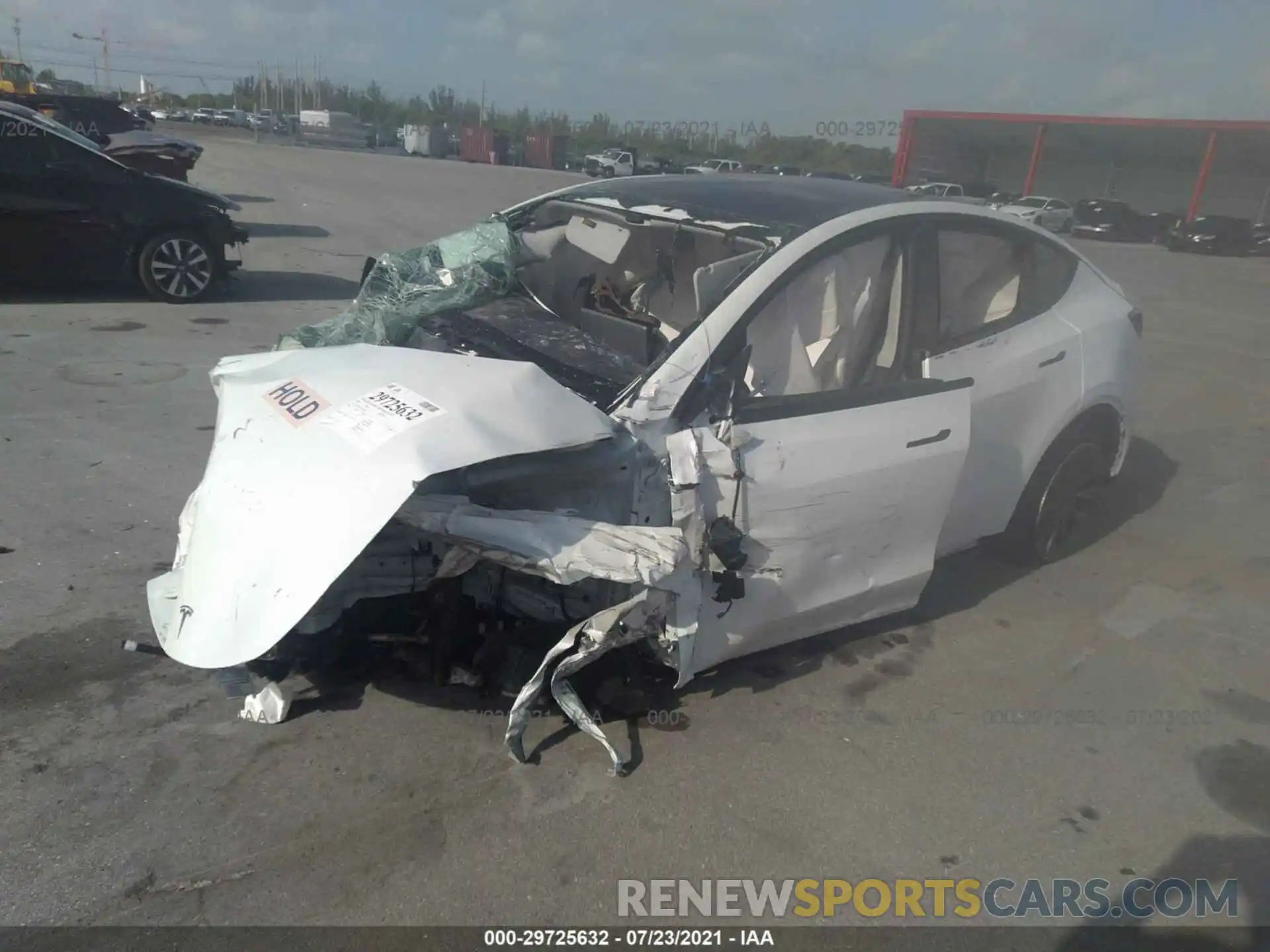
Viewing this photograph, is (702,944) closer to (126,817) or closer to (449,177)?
(126,817)

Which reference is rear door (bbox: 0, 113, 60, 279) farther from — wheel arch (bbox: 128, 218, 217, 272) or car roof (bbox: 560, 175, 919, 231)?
car roof (bbox: 560, 175, 919, 231)

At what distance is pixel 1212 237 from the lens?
29.9 metres

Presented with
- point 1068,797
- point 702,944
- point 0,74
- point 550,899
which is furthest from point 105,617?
point 0,74

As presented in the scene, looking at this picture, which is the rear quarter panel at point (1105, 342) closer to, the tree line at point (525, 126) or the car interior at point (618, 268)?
the car interior at point (618, 268)

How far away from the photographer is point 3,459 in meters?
5.17

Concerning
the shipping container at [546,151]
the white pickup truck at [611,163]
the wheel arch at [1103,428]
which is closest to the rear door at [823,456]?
the wheel arch at [1103,428]

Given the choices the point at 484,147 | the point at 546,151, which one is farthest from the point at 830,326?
the point at 484,147

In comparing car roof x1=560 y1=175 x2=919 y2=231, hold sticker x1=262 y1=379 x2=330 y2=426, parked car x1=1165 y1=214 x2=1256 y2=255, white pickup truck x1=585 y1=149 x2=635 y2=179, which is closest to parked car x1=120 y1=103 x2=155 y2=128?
car roof x1=560 y1=175 x2=919 y2=231

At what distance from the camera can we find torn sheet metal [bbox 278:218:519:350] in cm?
399

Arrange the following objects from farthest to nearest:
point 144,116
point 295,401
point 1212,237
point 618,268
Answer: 1. point 144,116
2. point 1212,237
3. point 618,268
4. point 295,401

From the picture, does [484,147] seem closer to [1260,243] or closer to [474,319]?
[1260,243]

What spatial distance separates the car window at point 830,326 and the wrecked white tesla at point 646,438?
11 millimetres

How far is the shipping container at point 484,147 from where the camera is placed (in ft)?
180

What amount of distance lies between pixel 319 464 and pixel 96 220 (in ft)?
25.1
